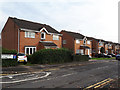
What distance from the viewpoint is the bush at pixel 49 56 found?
16531 millimetres

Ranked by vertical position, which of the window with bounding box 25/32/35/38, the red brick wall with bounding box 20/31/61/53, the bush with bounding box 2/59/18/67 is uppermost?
the window with bounding box 25/32/35/38

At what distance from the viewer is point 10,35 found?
2295 cm

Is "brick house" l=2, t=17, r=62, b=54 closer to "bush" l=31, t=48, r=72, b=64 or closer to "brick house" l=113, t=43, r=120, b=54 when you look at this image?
"bush" l=31, t=48, r=72, b=64

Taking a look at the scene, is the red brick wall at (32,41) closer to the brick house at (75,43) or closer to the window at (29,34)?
the window at (29,34)

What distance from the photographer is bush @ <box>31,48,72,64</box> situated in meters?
16.5

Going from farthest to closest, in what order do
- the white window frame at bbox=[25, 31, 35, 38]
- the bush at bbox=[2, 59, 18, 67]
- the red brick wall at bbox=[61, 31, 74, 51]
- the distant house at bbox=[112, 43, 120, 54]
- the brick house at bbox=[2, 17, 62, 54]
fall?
the distant house at bbox=[112, 43, 120, 54] < the red brick wall at bbox=[61, 31, 74, 51] < the white window frame at bbox=[25, 31, 35, 38] < the brick house at bbox=[2, 17, 62, 54] < the bush at bbox=[2, 59, 18, 67]

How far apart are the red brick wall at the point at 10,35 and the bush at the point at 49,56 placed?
6647 mm

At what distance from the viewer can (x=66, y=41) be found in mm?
36312

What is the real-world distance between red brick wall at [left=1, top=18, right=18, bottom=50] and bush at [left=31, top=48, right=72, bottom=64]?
6.65 m

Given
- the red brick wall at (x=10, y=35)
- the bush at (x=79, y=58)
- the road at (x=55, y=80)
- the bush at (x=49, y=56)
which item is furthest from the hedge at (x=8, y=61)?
the bush at (x=79, y=58)

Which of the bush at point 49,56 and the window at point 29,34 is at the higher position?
the window at point 29,34

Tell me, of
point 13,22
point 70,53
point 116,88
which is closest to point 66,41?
point 70,53

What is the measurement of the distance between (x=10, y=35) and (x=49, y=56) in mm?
11444

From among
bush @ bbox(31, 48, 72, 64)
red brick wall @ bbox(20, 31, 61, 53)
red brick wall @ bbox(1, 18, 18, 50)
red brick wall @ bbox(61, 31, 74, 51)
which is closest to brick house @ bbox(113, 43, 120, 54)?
red brick wall @ bbox(61, 31, 74, 51)
